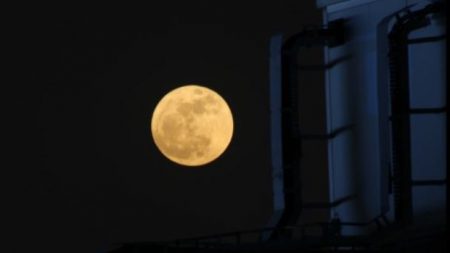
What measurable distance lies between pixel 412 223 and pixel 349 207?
15.3 feet

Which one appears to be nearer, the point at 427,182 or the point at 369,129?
the point at 427,182

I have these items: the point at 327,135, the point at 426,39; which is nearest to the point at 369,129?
the point at 327,135

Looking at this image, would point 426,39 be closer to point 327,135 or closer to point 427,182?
point 427,182

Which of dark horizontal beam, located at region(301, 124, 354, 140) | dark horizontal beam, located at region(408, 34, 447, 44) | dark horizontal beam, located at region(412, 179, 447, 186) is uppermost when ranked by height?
dark horizontal beam, located at region(408, 34, 447, 44)

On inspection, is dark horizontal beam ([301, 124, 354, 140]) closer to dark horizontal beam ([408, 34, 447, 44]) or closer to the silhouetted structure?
the silhouetted structure

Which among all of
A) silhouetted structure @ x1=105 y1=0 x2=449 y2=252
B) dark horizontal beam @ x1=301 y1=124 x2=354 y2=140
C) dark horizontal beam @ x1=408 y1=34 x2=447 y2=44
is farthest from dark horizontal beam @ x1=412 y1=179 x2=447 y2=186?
dark horizontal beam @ x1=301 y1=124 x2=354 y2=140

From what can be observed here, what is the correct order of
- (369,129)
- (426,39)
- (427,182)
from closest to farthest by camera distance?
1. (427,182)
2. (426,39)
3. (369,129)

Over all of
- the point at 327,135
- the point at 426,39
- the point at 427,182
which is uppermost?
the point at 426,39

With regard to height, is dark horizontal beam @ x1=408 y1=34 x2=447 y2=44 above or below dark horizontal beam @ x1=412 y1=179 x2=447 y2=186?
above

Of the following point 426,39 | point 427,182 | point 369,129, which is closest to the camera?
point 427,182

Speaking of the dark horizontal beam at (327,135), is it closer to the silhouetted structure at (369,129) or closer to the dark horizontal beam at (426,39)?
the silhouetted structure at (369,129)

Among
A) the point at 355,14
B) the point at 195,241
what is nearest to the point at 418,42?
the point at 355,14

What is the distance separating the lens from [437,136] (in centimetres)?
3844

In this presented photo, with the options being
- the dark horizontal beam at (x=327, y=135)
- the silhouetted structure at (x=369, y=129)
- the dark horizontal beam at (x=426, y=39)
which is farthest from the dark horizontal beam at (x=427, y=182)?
the dark horizontal beam at (x=327, y=135)
